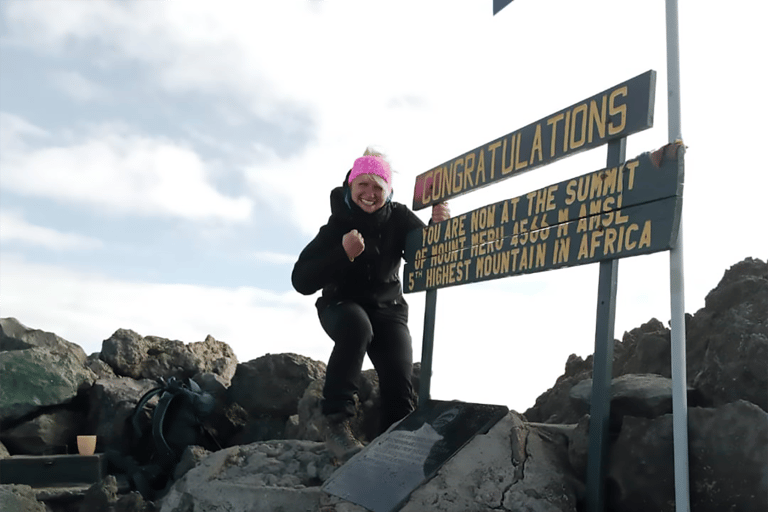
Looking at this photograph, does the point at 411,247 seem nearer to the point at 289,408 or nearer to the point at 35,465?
the point at 289,408

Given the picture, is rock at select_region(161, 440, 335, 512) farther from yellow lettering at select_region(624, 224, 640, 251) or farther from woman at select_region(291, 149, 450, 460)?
yellow lettering at select_region(624, 224, 640, 251)

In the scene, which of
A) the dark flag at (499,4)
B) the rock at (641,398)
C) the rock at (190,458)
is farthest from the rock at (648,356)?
the rock at (190,458)

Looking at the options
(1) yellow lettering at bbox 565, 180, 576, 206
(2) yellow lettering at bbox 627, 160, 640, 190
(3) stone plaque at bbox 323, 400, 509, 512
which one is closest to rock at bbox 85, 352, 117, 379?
(3) stone plaque at bbox 323, 400, 509, 512

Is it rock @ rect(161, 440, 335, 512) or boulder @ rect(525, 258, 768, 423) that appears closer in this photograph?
boulder @ rect(525, 258, 768, 423)

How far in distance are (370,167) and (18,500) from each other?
4580 mm

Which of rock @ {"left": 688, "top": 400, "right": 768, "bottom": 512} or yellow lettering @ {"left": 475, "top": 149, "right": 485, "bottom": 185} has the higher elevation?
yellow lettering @ {"left": 475, "top": 149, "right": 485, "bottom": 185}

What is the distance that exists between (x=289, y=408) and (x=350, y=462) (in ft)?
11.5

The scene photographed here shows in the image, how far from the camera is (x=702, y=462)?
326cm

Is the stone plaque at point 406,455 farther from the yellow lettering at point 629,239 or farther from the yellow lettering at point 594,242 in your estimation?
the yellow lettering at point 629,239

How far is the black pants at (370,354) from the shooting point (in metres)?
4.67

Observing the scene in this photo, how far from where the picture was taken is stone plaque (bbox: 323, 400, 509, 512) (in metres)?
3.71

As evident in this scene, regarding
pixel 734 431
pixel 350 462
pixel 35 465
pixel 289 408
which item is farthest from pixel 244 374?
pixel 734 431

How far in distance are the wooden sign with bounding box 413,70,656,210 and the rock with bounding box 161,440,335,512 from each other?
1.96 m

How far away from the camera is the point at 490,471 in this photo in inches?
145
